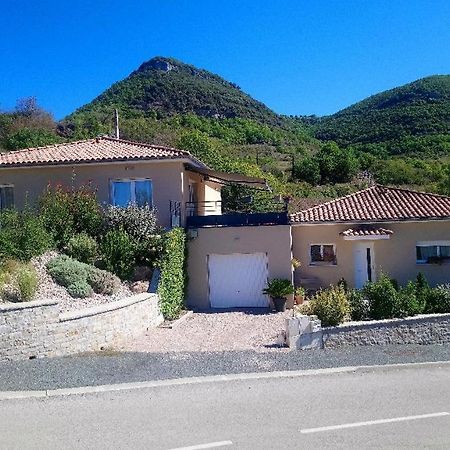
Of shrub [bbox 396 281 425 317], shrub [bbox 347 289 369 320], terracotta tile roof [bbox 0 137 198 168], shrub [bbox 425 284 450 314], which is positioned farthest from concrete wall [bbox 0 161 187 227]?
shrub [bbox 425 284 450 314]

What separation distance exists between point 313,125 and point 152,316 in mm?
83219

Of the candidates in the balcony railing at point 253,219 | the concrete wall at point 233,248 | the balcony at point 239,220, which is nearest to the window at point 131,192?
the balcony at point 239,220

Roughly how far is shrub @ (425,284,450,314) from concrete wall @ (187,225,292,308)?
641 centimetres

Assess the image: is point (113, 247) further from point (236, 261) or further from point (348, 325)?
point (348, 325)

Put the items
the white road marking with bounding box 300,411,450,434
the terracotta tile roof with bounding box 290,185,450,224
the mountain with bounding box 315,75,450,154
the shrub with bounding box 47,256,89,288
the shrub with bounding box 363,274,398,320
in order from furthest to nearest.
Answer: the mountain with bounding box 315,75,450,154
the terracotta tile roof with bounding box 290,185,450,224
the shrub with bounding box 363,274,398,320
the shrub with bounding box 47,256,89,288
the white road marking with bounding box 300,411,450,434

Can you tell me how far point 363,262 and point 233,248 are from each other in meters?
6.69

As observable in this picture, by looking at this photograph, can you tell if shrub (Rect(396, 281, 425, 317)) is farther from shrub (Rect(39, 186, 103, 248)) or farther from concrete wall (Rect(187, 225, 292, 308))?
shrub (Rect(39, 186, 103, 248))

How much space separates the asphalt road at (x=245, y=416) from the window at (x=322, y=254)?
48.8 ft

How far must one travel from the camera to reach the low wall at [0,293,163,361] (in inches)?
538

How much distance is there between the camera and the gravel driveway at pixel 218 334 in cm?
1698

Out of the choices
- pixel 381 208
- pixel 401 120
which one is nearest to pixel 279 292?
pixel 381 208

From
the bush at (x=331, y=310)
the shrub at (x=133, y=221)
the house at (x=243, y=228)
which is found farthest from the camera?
the house at (x=243, y=228)

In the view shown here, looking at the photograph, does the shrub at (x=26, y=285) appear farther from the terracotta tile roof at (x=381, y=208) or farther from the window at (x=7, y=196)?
the terracotta tile roof at (x=381, y=208)

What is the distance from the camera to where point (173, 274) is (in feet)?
76.0
